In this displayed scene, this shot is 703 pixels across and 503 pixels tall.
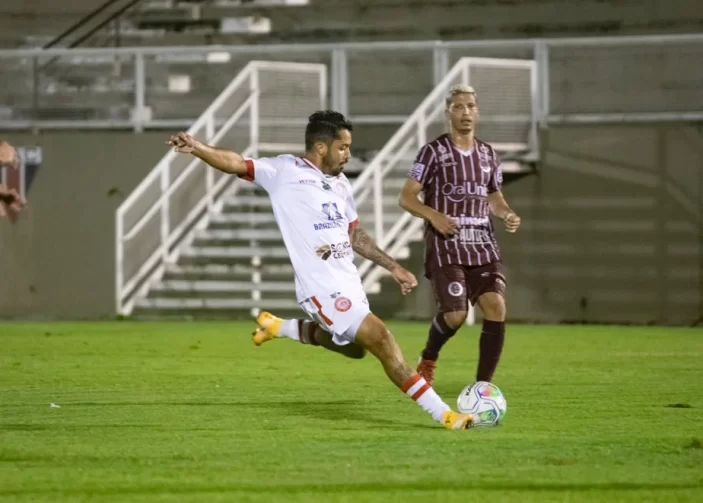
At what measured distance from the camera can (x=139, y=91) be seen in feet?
64.7

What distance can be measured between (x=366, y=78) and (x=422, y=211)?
10.5m

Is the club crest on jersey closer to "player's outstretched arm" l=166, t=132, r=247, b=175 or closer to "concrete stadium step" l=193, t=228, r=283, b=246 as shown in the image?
"player's outstretched arm" l=166, t=132, r=247, b=175

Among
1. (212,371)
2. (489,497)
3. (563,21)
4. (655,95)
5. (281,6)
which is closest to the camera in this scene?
(489,497)

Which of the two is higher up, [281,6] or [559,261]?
[281,6]

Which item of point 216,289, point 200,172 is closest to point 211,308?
point 216,289

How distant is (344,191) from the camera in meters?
7.78

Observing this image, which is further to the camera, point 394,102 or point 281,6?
point 281,6

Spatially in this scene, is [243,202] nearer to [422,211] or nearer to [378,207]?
[378,207]

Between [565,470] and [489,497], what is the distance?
0.70 meters

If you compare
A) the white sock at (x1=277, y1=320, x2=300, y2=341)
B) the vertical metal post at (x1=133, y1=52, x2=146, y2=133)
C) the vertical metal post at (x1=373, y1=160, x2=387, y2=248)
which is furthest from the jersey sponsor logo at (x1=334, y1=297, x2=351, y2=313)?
the vertical metal post at (x1=133, y1=52, x2=146, y2=133)

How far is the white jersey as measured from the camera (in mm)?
7473

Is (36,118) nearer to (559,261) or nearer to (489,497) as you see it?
(559,261)

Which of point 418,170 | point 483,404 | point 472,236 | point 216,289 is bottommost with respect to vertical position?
point 216,289

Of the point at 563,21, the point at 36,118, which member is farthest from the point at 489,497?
the point at 563,21
